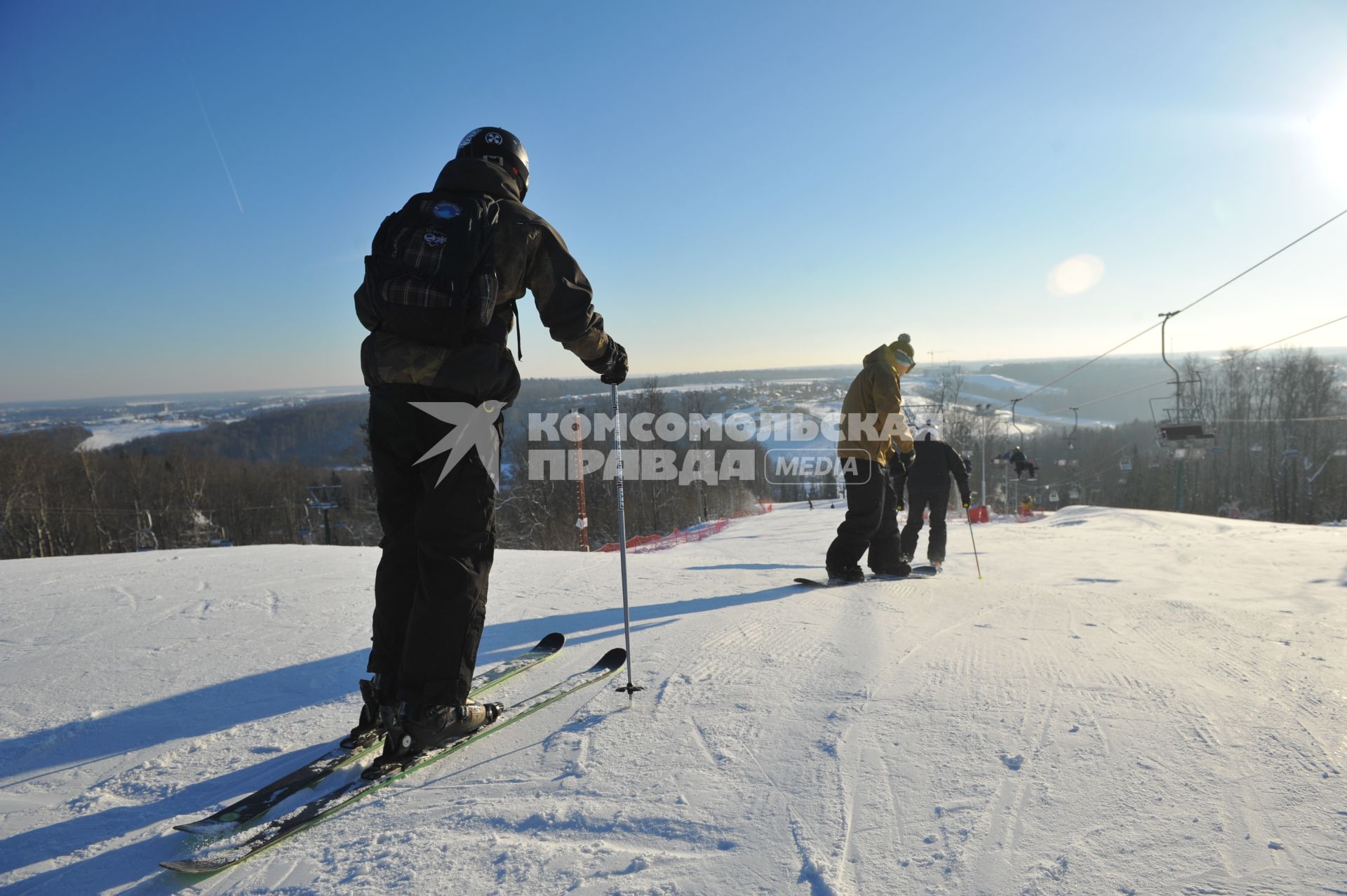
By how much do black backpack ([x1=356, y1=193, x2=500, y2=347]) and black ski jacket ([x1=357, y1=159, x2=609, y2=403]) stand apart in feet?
0.14

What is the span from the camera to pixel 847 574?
5.25 metres

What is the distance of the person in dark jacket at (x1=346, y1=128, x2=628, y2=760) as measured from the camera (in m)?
2.00

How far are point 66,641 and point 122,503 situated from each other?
53177mm

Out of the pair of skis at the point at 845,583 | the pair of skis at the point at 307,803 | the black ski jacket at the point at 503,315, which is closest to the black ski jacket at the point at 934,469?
the pair of skis at the point at 845,583

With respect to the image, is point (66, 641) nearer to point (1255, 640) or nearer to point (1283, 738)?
point (1283, 738)

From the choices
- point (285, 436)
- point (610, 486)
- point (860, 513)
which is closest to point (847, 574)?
point (860, 513)

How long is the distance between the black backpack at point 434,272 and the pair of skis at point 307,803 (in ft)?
4.21

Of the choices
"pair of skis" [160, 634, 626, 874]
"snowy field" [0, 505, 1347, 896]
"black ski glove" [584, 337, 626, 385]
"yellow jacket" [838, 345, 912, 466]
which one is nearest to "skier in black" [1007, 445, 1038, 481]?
"yellow jacket" [838, 345, 912, 466]

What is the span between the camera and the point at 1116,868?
4.61ft

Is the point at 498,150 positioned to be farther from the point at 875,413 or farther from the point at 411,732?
the point at 875,413

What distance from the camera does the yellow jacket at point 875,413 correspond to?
532 cm

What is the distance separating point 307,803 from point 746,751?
1.23 metres

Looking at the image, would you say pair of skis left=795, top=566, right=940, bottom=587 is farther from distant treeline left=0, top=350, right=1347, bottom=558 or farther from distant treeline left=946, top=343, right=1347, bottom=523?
distant treeline left=946, top=343, right=1347, bottom=523

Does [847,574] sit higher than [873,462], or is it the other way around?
[873,462]
